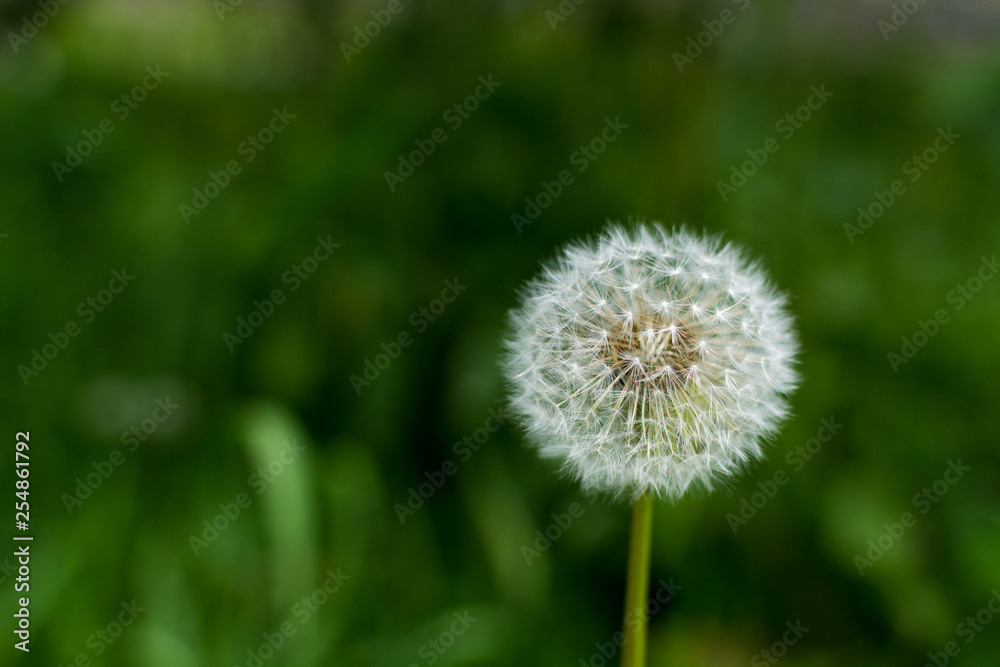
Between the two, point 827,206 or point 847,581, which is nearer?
point 847,581

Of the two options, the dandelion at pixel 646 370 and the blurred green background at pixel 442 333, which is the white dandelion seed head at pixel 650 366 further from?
the blurred green background at pixel 442 333

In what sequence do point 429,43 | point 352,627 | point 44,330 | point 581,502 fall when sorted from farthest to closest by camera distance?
point 429,43, point 44,330, point 581,502, point 352,627

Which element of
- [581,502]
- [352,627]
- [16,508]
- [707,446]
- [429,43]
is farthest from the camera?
[429,43]

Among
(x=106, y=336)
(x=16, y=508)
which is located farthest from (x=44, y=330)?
(x=16, y=508)

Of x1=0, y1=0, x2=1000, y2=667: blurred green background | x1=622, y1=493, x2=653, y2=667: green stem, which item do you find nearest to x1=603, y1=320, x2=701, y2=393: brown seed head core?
x1=622, y1=493, x2=653, y2=667: green stem

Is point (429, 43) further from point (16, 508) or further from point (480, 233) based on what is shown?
point (16, 508)

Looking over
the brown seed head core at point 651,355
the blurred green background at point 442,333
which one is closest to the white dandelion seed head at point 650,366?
the brown seed head core at point 651,355

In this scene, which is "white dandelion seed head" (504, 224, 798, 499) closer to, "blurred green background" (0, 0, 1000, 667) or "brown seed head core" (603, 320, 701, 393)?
"brown seed head core" (603, 320, 701, 393)
